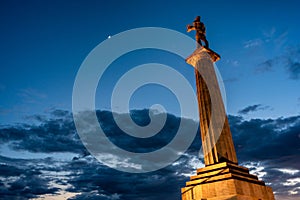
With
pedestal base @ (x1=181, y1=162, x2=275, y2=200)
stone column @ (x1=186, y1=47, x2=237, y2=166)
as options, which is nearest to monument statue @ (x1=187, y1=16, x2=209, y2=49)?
stone column @ (x1=186, y1=47, x2=237, y2=166)

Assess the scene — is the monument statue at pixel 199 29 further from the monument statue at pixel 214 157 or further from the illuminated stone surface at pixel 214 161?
the illuminated stone surface at pixel 214 161

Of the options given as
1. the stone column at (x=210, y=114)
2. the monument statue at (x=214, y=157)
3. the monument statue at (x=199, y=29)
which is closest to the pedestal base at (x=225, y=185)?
the monument statue at (x=214, y=157)

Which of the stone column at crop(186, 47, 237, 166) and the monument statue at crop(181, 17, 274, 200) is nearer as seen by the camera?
the monument statue at crop(181, 17, 274, 200)

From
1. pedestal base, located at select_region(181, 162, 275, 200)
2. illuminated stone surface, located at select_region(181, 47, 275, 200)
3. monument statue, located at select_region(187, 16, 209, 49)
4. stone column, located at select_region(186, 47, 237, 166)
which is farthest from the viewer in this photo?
monument statue, located at select_region(187, 16, 209, 49)

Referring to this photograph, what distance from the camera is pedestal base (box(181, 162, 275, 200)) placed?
14.7 m

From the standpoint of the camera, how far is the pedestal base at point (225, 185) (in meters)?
14.7

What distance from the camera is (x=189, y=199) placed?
16.2 m

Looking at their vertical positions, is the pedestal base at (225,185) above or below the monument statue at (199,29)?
below

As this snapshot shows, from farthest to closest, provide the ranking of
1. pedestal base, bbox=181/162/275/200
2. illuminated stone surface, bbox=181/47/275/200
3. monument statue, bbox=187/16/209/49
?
monument statue, bbox=187/16/209/49, illuminated stone surface, bbox=181/47/275/200, pedestal base, bbox=181/162/275/200

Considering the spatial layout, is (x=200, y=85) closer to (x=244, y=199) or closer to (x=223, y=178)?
(x=223, y=178)

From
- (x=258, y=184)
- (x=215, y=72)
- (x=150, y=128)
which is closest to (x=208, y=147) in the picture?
(x=258, y=184)

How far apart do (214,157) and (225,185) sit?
8.08 ft

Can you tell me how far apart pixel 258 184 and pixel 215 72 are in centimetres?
942

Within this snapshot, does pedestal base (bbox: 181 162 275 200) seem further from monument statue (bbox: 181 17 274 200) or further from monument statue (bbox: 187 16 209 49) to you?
monument statue (bbox: 187 16 209 49)
